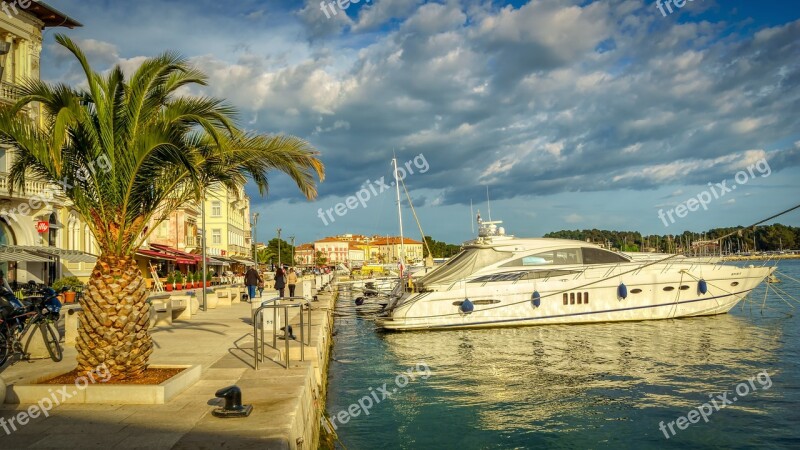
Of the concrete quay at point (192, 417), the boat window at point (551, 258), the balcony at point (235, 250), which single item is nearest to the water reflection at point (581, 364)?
the boat window at point (551, 258)

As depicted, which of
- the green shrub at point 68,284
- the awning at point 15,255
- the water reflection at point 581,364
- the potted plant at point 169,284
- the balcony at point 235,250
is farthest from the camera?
the balcony at point 235,250

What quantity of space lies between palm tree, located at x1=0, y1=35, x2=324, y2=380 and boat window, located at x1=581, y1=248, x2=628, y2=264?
55.6 ft

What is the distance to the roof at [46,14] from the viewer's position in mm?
25297

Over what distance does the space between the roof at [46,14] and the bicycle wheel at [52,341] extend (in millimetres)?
20552

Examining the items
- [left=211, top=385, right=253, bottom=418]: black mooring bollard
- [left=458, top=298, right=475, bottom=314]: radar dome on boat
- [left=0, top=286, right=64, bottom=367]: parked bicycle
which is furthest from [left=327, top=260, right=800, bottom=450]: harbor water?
[left=0, top=286, right=64, bottom=367]: parked bicycle

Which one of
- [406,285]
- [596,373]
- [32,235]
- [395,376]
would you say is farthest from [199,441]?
[32,235]

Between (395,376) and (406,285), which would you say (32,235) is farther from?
(395,376)

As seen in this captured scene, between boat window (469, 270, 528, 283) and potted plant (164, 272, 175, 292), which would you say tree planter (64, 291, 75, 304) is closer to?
potted plant (164, 272, 175, 292)

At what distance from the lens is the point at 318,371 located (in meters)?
10.4

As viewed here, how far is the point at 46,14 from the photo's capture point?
26.9 metres

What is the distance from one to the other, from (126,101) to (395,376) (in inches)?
357

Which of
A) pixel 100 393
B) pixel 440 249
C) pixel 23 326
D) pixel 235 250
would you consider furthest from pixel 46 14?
pixel 440 249

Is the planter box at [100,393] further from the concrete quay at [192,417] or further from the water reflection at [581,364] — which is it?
the water reflection at [581,364]

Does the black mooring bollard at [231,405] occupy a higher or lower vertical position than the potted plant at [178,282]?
lower
